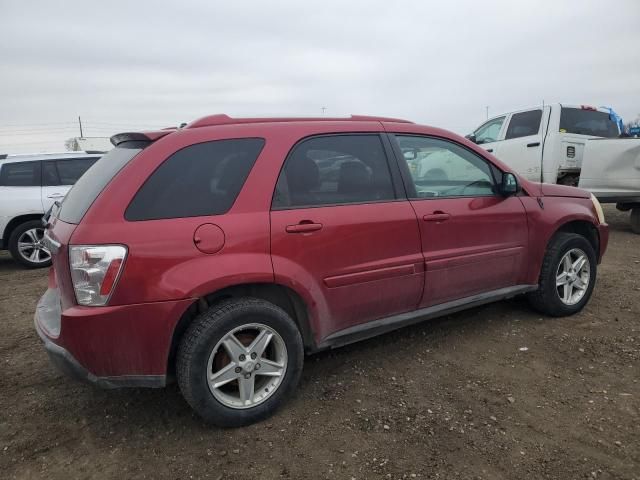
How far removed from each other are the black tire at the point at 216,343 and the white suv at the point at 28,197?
5.63m

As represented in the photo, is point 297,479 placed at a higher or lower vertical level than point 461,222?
lower

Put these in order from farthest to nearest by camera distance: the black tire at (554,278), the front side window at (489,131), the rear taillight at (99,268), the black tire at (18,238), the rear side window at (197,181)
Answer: the front side window at (489,131) < the black tire at (18,238) < the black tire at (554,278) < the rear side window at (197,181) < the rear taillight at (99,268)

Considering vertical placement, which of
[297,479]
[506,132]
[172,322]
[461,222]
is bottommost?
[297,479]

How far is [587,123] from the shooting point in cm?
847

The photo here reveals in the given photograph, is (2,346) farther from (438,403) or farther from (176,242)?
(438,403)

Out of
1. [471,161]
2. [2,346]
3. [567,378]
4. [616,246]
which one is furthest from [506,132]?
[2,346]

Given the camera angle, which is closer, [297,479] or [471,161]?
[297,479]

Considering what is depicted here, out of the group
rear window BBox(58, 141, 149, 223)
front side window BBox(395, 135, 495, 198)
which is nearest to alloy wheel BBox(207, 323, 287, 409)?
rear window BBox(58, 141, 149, 223)

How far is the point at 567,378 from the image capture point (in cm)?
308

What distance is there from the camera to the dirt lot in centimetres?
234

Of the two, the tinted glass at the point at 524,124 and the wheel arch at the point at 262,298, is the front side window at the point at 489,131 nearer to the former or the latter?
the tinted glass at the point at 524,124

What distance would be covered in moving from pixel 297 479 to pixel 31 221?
6.53 meters

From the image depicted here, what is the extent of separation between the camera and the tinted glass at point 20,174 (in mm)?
7051

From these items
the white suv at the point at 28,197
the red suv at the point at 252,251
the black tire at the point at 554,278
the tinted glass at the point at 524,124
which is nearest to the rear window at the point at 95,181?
the red suv at the point at 252,251
